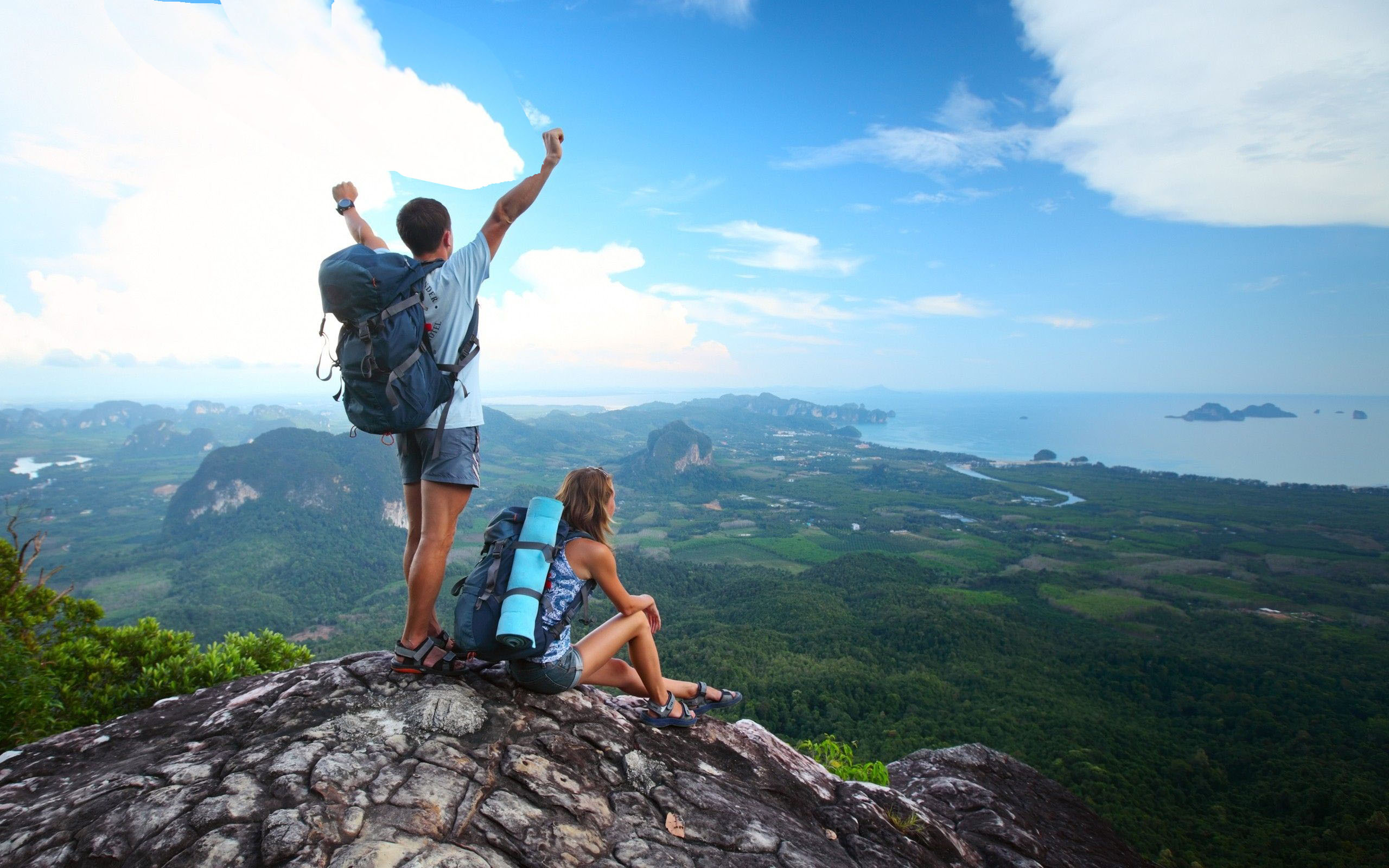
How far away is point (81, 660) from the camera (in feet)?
17.1

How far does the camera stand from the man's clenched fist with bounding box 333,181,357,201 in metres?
3.92

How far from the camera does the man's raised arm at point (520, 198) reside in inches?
134

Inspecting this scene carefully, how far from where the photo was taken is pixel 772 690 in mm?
32406

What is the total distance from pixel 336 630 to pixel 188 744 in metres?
59.4

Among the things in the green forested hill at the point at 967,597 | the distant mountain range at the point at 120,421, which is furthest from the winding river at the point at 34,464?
the distant mountain range at the point at 120,421

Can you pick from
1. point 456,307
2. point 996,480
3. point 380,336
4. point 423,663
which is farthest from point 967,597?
point 996,480

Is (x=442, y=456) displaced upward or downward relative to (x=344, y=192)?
downward

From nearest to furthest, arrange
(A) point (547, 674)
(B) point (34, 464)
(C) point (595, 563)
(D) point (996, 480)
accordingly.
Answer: (A) point (547, 674), (C) point (595, 563), (B) point (34, 464), (D) point (996, 480)

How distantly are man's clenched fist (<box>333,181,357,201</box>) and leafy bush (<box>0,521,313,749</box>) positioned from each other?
4.30 m

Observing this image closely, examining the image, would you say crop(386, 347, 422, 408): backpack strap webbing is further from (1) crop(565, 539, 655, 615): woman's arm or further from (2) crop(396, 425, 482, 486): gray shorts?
(1) crop(565, 539, 655, 615): woman's arm

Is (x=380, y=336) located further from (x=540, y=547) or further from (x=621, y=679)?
(x=621, y=679)

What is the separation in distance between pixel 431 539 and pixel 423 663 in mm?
904

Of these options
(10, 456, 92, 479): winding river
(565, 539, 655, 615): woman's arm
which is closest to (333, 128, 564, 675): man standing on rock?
(565, 539, 655, 615): woman's arm

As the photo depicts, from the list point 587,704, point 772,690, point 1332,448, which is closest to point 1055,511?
point 772,690
